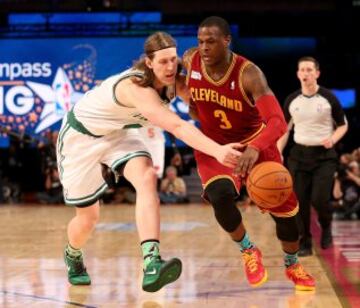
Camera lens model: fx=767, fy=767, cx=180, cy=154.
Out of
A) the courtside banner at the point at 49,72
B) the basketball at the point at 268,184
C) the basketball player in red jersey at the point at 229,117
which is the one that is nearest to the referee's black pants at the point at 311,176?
the basketball player in red jersey at the point at 229,117

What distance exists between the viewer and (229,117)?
4727mm

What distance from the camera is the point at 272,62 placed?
764 inches

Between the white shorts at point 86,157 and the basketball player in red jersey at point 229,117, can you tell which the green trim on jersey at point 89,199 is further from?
the basketball player in red jersey at point 229,117

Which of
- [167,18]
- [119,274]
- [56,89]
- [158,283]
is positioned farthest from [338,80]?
[158,283]

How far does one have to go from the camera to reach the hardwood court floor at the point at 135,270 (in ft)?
14.9

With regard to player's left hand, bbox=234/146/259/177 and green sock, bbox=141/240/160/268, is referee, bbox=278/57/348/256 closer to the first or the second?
green sock, bbox=141/240/160/268

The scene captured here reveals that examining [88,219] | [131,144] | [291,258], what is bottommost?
[291,258]

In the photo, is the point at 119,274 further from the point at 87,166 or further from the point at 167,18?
the point at 167,18

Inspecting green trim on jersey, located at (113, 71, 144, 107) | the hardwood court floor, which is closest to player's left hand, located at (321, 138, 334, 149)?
the hardwood court floor

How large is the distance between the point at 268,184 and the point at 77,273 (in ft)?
5.33

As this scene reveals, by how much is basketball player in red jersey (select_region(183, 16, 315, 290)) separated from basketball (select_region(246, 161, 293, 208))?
12 centimetres

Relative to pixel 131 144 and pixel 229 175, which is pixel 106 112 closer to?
pixel 131 144

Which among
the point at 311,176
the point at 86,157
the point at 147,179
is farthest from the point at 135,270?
the point at 311,176

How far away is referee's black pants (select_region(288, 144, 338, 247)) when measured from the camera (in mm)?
6918
